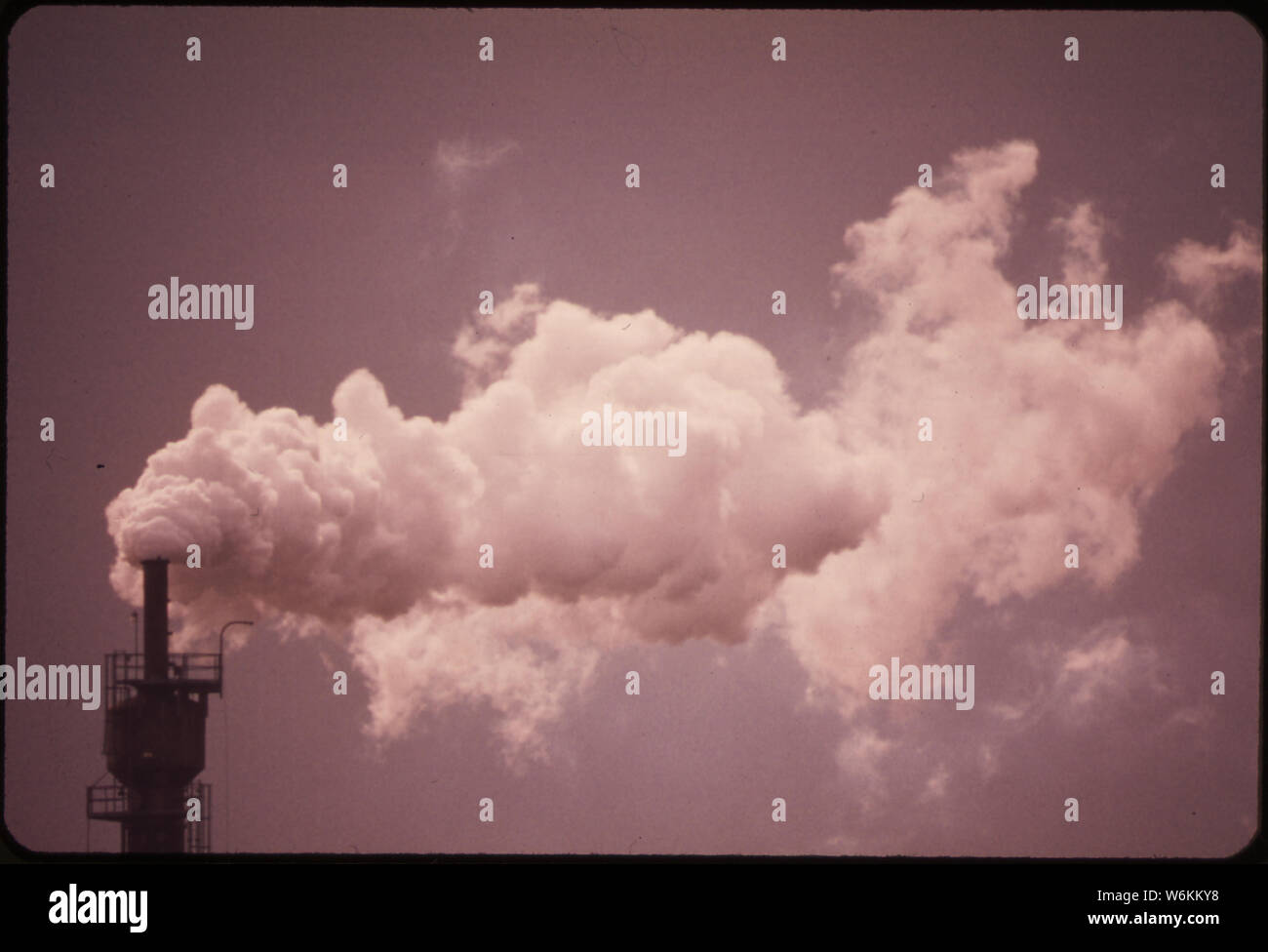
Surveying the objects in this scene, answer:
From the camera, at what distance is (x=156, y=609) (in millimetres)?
11023

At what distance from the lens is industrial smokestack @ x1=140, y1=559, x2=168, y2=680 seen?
35.4 ft

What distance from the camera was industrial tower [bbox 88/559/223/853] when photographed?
37.1 feet

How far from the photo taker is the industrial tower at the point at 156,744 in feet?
37.1

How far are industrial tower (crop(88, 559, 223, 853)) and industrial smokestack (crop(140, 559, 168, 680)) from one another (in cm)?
1

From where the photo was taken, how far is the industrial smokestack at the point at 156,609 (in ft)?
35.4

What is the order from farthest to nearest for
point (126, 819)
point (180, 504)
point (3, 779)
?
point (126, 819) → point (180, 504) → point (3, 779)

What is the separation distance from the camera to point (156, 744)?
43.1ft

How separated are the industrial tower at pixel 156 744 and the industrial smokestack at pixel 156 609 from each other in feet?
0.03

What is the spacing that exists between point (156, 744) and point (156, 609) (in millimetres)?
2854

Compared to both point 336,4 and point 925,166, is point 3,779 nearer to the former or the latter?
point 336,4

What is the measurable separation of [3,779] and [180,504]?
2.58 m
